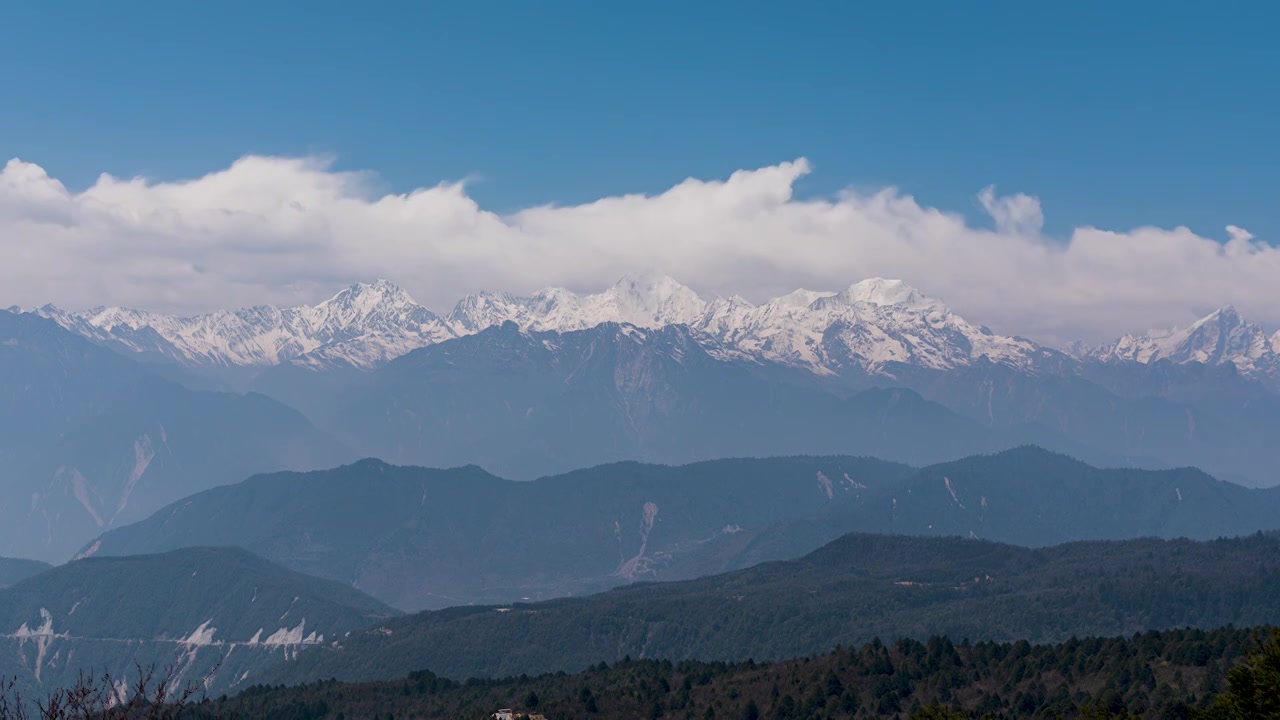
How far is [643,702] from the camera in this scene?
194m

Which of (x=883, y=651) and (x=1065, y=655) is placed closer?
(x=1065, y=655)

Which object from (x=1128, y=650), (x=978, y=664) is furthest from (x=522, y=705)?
(x=1128, y=650)

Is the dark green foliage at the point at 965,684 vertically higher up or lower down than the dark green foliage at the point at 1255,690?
lower down

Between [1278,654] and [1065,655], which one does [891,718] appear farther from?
[1278,654]

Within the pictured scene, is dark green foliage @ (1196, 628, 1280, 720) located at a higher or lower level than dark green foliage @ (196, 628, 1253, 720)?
higher

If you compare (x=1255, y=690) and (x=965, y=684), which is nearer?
(x=1255, y=690)

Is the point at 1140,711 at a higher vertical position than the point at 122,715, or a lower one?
lower

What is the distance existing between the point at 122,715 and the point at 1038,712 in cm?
12644

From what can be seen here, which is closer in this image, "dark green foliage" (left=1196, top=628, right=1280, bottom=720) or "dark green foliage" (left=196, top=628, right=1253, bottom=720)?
"dark green foliage" (left=1196, top=628, right=1280, bottom=720)

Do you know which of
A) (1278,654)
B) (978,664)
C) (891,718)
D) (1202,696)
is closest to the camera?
(1278,654)

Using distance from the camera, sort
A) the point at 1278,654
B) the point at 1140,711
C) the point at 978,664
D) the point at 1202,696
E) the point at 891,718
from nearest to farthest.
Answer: the point at 1278,654 → the point at 1140,711 → the point at 1202,696 → the point at 891,718 → the point at 978,664

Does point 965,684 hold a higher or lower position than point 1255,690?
lower

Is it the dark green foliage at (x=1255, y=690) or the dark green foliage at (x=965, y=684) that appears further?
the dark green foliage at (x=965, y=684)

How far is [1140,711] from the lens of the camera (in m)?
139
